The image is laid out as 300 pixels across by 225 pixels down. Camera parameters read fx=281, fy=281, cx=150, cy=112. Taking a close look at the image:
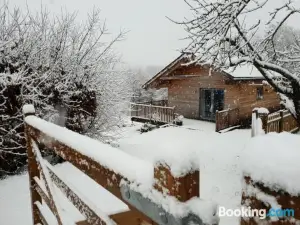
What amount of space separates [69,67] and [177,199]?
26.5 feet

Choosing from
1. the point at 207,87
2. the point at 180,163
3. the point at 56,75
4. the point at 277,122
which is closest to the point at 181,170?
the point at 180,163

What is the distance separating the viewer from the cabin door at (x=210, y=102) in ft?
60.6

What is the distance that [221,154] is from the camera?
10.6 meters

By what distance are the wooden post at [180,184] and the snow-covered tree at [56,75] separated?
6.27 m

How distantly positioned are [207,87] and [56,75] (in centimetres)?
1207

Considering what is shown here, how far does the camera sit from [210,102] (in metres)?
19.0

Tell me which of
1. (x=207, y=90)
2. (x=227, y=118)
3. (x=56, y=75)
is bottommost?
(x=227, y=118)

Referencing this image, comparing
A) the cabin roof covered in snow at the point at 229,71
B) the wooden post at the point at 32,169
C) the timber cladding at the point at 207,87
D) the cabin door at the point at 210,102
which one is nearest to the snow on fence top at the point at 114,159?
the wooden post at the point at 32,169

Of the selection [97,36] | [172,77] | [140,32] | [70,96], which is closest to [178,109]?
[172,77]

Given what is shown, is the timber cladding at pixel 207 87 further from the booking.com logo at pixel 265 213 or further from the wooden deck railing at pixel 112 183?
the booking.com logo at pixel 265 213

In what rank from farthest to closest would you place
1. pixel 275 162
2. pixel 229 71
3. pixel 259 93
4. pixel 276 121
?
1. pixel 259 93
2. pixel 229 71
3. pixel 276 121
4. pixel 275 162

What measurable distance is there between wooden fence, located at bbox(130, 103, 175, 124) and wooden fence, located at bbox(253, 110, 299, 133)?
6.67 metres

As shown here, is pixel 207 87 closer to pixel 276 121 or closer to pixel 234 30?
pixel 276 121

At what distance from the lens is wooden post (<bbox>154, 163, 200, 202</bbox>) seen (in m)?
0.83
